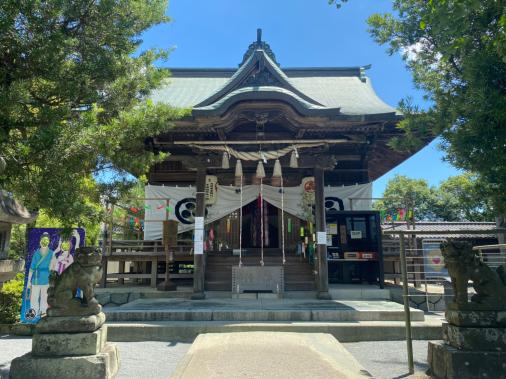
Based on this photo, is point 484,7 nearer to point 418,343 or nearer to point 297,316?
point 418,343

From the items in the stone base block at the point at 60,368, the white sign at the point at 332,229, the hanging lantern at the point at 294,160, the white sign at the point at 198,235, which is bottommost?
the stone base block at the point at 60,368

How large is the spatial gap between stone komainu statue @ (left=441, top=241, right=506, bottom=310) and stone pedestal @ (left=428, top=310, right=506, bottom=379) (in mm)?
93

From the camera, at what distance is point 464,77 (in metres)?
4.01

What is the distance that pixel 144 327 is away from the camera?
20.7 feet

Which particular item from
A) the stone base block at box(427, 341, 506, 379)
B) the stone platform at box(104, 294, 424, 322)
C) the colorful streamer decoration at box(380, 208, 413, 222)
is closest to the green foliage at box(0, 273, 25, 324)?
the stone platform at box(104, 294, 424, 322)

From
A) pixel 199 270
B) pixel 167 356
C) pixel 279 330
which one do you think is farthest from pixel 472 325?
pixel 199 270

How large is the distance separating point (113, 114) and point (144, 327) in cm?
383

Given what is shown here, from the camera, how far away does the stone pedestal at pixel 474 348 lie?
370cm

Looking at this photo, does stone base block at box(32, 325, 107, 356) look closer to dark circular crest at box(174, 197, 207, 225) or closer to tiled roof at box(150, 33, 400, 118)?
tiled roof at box(150, 33, 400, 118)

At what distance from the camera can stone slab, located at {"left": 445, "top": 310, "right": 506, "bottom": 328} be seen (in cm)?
383

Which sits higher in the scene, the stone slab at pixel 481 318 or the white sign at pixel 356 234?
the white sign at pixel 356 234

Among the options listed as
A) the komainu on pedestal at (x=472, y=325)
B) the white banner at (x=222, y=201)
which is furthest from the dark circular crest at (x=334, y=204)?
the komainu on pedestal at (x=472, y=325)

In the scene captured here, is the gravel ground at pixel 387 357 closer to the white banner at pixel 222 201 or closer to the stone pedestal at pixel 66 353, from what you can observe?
the stone pedestal at pixel 66 353

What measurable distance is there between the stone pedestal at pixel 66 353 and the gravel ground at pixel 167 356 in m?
0.69
